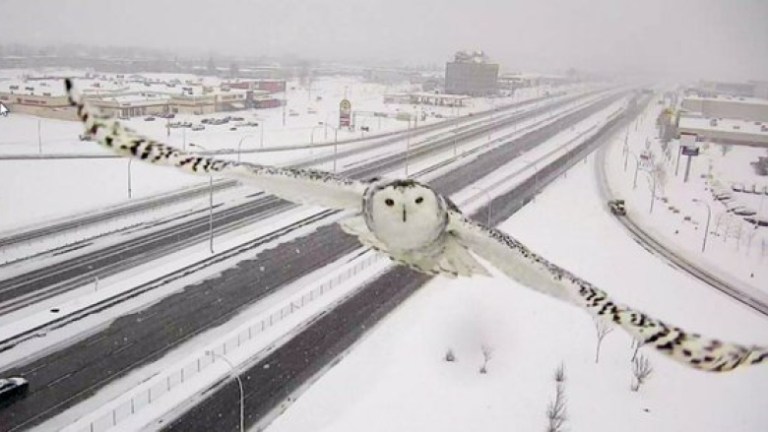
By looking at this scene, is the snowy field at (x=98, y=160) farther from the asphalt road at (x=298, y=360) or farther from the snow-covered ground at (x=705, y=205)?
the snow-covered ground at (x=705, y=205)

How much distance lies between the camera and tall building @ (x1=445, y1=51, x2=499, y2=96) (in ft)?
506

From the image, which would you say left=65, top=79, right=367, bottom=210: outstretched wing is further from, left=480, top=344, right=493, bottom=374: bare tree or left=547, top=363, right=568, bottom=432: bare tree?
left=480, top=344, right=493, bottom=374: bare tree

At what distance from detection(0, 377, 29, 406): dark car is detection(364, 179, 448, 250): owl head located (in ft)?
62.0

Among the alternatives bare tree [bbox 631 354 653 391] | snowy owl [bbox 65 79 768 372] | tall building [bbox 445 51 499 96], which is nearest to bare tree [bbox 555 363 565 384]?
bare tree [bbox 631 354 653 391]

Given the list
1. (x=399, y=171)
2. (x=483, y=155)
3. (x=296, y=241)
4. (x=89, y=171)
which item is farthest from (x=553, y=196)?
(x=89, y=171)

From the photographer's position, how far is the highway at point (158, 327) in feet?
72.2

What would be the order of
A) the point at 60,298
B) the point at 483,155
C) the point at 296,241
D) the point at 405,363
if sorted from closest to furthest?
the point at 405,363, the point at 60,298, the point at 296,241, the point at 483,155

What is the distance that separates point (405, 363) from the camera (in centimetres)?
2552

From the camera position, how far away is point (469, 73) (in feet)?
509

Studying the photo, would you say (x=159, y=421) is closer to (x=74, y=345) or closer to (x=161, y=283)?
(x=74, y=345)

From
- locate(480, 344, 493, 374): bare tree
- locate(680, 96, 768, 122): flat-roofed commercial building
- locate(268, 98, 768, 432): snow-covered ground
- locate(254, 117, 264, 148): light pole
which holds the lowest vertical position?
locate(268, 98, 768, 432): snow-covered ground

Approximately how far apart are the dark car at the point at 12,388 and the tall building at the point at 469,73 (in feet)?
459

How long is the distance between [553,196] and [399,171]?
49.4 feet

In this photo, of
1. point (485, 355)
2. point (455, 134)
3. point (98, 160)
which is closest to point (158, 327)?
point (485, 355)
